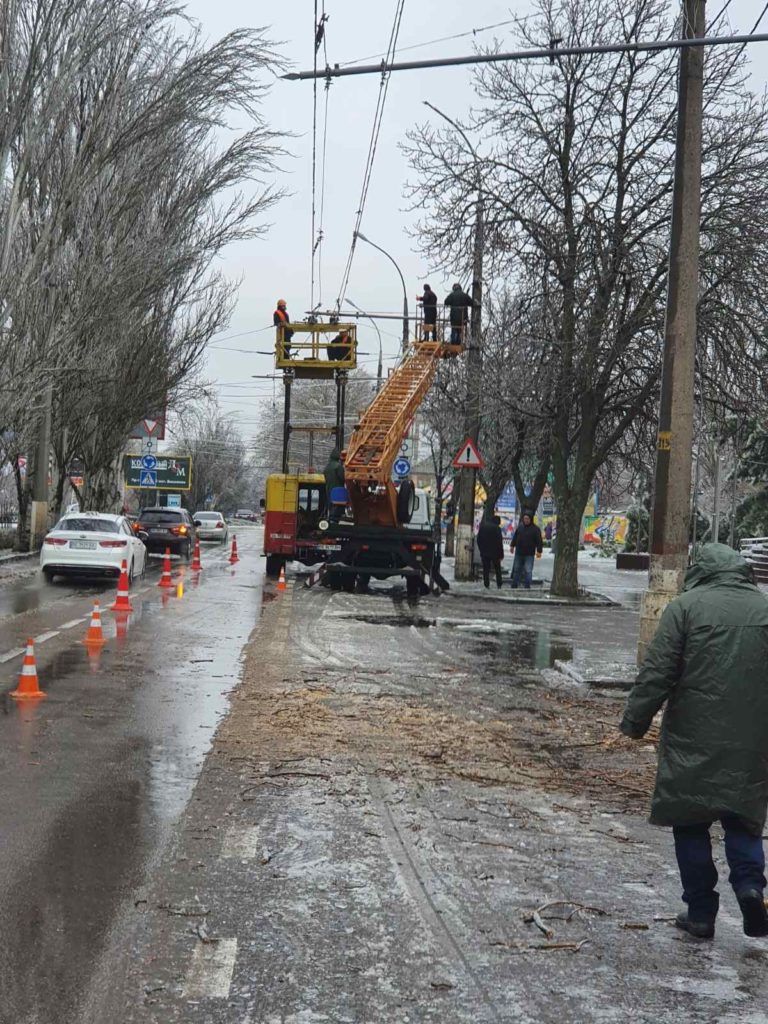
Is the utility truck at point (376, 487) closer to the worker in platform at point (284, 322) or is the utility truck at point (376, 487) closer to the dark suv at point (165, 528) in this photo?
the worker in platform at point (284, 322)

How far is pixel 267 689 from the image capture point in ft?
37.5

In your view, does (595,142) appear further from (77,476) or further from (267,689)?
(77,476)

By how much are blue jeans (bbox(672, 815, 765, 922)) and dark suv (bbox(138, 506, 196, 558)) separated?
109 ft

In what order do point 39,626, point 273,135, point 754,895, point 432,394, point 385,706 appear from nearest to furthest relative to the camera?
point 754,895, point 385,706, point 39,626, point 273,135, point 432,394

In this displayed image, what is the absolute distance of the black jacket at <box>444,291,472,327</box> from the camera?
87.4ft

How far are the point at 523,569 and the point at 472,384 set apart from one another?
4674 mm

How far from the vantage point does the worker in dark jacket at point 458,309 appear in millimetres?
26641

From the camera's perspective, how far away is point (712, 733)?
17.1ft

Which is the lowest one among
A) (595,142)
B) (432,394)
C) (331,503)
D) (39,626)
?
(39,626)

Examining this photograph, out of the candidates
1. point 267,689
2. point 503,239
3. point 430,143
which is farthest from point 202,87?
point 267,689

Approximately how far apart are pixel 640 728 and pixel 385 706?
5.55m

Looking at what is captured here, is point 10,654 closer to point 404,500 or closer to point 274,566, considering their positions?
point 404,500

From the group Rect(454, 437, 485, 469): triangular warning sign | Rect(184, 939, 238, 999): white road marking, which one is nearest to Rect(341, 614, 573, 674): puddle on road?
Rect(454, 437, 485, 469): triangular warning sign

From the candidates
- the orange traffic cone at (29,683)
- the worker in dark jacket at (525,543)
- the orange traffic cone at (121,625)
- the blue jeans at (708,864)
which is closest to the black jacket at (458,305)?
the worker in dark jacket at (525,543)
